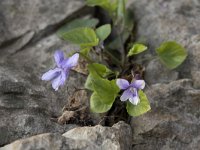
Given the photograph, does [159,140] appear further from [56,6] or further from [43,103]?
[56,6]

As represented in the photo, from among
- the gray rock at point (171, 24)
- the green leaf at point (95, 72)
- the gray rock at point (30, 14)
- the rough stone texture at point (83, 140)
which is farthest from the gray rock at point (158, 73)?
the gray rock at point (30, 14)

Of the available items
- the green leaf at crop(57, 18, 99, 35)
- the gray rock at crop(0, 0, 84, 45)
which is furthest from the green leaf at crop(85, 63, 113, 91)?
the gray rock at crop(0, 0, 84, 45)

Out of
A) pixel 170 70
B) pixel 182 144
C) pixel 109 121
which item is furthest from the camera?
pixel 170 70

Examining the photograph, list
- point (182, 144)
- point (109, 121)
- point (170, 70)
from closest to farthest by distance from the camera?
point (182, 144)
point (109, 121)
point (170, 70)

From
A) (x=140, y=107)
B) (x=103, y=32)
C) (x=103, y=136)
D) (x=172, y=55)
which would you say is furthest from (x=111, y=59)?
(x=103, y=136)

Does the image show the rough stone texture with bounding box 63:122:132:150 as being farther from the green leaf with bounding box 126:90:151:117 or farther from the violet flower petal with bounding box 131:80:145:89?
the violet flower petal with bounding box 131:80:145:89

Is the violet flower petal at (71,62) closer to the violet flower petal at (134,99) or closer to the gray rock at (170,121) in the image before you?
the violet flower petal at (134,99)

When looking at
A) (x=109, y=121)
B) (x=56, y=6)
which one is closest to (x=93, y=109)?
(x=109, y=121)

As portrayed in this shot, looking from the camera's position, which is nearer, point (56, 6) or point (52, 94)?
point (52, 94)
